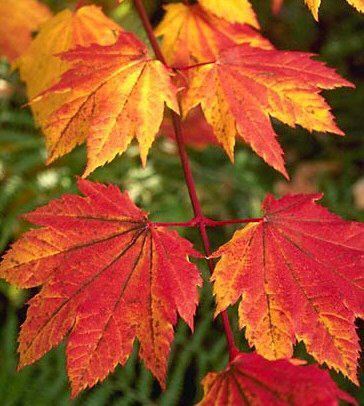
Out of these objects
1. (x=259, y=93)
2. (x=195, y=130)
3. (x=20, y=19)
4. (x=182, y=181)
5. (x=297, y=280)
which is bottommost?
(x=182, y=181)

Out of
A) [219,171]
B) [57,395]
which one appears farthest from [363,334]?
[57,395]

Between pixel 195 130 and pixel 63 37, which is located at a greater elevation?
pixel 63 37

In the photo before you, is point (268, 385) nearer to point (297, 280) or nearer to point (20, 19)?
point (297, 280)

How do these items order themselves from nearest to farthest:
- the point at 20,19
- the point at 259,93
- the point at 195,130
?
1. the point at 259,93
2. the point at 20,19
3. the point at 195,130

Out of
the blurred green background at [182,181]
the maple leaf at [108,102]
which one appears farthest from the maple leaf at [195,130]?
the maple leaf at [108,102]

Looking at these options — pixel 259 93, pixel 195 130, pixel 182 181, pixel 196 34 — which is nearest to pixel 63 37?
pixel 196 34

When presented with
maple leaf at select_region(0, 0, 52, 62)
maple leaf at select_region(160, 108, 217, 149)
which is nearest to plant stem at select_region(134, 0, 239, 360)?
maple leaf at select_region(0, 0, 52, 62)

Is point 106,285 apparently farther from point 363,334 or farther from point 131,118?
point 363,334
